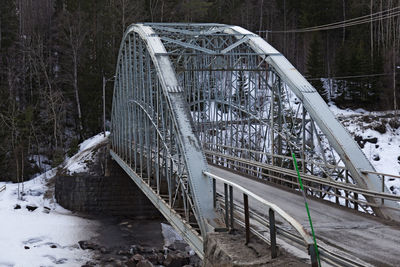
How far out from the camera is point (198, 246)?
947 centimetres

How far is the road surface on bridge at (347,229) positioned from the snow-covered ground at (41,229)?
12045 millimetres

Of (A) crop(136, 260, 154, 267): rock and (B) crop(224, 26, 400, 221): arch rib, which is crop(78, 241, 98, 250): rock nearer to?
(A) crop(136, 260, 154, 267): rock

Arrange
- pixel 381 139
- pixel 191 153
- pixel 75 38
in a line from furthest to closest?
pixel 75 38 < pixel 381 139 < pixel 191 153

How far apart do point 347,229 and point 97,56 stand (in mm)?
41007

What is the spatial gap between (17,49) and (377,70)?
123 feet

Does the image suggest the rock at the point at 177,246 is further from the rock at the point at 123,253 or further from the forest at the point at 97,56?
the forest at the point at 97,56

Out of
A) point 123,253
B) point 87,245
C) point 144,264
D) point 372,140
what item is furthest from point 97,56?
point 144,264

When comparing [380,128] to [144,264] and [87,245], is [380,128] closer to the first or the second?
[144,264]

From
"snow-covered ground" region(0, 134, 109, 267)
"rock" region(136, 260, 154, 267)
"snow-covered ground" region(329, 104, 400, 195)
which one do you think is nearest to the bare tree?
"snow-covered ground" region(0, 134, 109, 267)

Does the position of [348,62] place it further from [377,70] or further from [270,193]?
[270,193]

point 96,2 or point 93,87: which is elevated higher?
point 96,2

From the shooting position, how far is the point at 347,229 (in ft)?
29.5

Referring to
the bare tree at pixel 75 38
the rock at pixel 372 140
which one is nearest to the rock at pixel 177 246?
the rock at pixel 372 140

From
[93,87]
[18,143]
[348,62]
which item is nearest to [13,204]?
[18,143]
